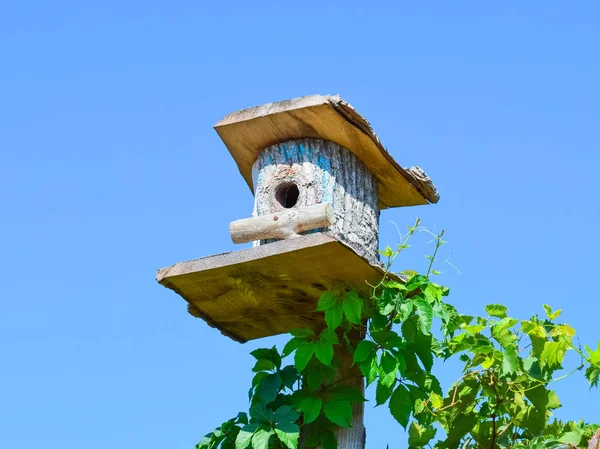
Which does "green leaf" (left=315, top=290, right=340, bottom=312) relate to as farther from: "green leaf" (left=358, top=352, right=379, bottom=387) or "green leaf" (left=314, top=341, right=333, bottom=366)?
"green leaf" (left=358, top=352, right=379, bottom=387)

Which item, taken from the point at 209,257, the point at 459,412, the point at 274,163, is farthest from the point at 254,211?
the point at 459,412

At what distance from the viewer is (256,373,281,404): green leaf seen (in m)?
4.46

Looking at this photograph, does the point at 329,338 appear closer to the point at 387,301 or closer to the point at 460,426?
the point at 387,301

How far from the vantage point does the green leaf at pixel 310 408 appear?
14.2ft

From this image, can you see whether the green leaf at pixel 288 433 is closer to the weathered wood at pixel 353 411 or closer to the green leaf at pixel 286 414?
the green leaf at pixel 286 414

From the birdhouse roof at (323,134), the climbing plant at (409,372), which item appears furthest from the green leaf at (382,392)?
the birdhouse roof at (323,134)

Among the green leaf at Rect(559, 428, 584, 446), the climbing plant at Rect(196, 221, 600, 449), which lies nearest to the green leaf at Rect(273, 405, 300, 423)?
the climbing plant at Rect(196, 221, 600, 449)

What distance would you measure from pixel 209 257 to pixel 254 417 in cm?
76

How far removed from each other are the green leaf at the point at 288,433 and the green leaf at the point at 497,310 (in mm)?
1088

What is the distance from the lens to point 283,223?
4496 millimetres

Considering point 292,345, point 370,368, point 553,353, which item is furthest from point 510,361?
point 292,345

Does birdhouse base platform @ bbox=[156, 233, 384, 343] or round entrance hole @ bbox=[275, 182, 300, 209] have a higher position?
round entrance hole @ bbox=[275, 182, 300, 209]

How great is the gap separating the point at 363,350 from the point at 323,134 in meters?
1.17

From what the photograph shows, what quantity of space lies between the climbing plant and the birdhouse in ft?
0.65
